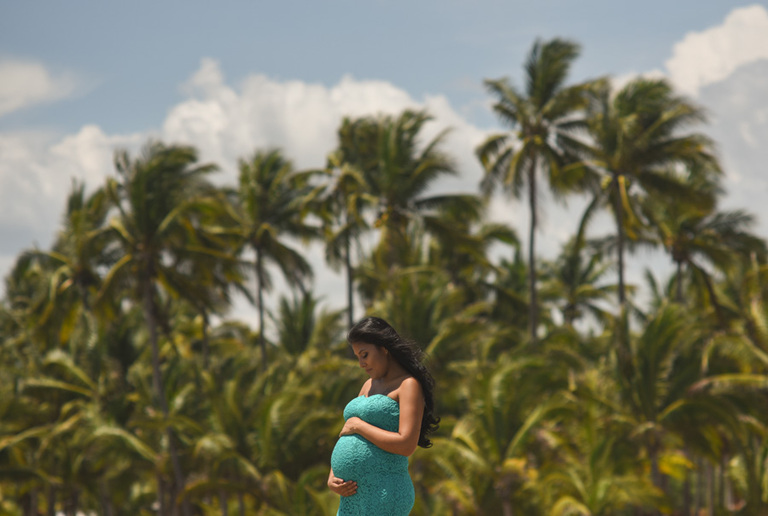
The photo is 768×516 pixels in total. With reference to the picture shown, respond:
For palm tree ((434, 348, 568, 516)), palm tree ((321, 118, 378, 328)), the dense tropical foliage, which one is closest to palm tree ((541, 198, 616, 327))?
the dense tropical foliage

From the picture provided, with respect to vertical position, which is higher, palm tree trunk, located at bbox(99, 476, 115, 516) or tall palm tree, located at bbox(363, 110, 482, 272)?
tall palm tree, located at bbox(363, 110, 482, 272)

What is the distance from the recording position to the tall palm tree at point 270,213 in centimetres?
3331

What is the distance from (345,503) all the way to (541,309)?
125 ft

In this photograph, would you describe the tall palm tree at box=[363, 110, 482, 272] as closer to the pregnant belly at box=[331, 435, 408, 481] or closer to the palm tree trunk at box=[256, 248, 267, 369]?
the palm tree trunk at box=[256, 248, 267, 369]

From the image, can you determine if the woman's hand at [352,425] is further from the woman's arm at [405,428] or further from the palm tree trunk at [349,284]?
the palm tree trunk at [349,284]

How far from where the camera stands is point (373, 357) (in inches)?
172

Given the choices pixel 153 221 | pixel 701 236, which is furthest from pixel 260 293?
pixel 701 236

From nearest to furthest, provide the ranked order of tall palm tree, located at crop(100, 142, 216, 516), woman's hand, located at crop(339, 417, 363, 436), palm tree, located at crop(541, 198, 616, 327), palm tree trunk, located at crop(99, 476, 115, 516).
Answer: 1. woman's hand, located at crop(339, 417, 363, 436)
2. tall palm tree, located at crop(100, 142, 216, 516)
3. palm tree trunk, located at crop(99, 476, 115, 516)
4. palm tree, located at crop(541, 198, 616, 327)

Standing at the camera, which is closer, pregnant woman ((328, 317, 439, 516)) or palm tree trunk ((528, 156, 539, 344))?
pregnant woman ((328, 317, 439, 516))

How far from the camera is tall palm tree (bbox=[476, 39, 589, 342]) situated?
3016 centimetres

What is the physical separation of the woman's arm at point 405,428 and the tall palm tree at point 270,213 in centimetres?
2905

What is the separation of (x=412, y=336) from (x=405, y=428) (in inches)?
836

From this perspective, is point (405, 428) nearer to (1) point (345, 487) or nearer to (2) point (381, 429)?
(2) point (381, 429)

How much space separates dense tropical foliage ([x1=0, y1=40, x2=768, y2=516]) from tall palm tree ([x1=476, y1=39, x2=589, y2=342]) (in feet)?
0.25
